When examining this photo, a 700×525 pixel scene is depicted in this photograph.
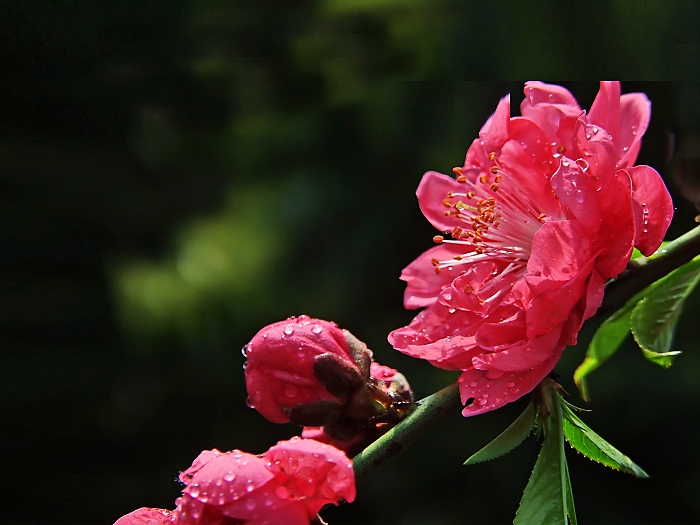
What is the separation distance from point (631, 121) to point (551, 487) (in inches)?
15.1

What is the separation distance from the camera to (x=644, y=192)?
704 millimetres

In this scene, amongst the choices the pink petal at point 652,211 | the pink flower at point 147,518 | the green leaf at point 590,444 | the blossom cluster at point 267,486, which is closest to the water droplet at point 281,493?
the blossom cluster at point 267,486

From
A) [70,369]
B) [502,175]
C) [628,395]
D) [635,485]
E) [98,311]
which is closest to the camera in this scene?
[502,175]

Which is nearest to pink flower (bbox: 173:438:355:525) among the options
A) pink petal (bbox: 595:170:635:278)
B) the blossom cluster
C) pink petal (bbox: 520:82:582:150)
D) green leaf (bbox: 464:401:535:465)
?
the blossom cluster

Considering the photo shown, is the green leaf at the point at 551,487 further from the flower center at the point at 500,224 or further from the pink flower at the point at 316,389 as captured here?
the flower center at the point at 500,224

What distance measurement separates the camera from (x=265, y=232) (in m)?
1.99

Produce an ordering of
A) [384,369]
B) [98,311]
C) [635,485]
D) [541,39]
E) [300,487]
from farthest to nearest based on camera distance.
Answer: [635,485]
[98,311]
[541,39]
[384,369]
[300,487]

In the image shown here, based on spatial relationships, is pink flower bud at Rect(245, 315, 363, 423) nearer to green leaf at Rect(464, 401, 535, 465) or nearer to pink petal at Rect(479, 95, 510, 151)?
green leaf at Rect(464, 401, 535, 465)

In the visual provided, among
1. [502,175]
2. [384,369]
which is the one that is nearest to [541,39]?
[502,175]

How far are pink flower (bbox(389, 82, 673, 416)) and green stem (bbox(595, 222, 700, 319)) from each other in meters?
0.05

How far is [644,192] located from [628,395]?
1.39m

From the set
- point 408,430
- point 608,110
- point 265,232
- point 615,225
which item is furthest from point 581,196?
point 265,232

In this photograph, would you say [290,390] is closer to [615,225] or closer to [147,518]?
[147,518]

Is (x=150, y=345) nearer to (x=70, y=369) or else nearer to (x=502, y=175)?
(x=70, y=369)
